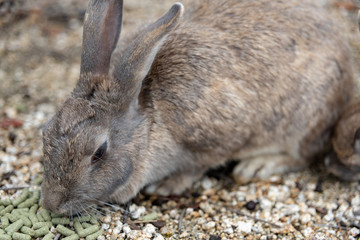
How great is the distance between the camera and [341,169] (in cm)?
576

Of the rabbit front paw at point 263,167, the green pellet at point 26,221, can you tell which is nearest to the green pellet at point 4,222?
the green pellet at point 26,221

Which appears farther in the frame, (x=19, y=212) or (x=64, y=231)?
(x=19, y=212)

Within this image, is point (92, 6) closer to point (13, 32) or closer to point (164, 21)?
point (164, 21)

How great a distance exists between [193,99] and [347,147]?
1.99 meters

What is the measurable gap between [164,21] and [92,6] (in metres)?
0.92

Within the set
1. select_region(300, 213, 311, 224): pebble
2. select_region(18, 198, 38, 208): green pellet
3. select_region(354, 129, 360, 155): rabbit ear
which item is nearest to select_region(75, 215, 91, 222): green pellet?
select_region(18, 198, 38, 208): green pellet

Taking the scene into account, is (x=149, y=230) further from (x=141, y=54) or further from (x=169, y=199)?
(x=141, y=54)

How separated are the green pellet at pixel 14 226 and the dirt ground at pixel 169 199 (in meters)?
0.61

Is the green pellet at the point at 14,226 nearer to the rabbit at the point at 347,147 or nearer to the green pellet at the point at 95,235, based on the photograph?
the green pellet at the point at 95,235

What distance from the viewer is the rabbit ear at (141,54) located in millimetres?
4355

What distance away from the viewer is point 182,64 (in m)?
5.12

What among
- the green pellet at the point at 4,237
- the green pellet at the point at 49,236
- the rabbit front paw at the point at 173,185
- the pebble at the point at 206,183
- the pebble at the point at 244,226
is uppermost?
the green pellet at the point at 4,237

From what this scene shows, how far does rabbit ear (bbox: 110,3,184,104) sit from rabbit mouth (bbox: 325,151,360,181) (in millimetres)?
2661

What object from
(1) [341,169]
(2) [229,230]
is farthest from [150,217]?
(1) [341,169]
